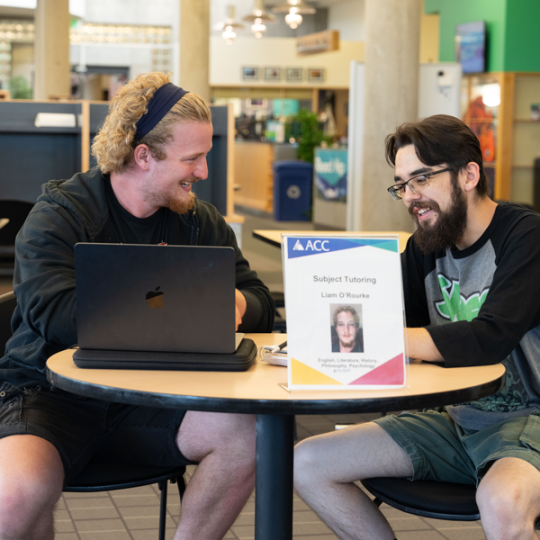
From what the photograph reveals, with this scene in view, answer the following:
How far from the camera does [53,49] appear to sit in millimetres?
11711

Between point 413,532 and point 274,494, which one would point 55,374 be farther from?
point 413,532

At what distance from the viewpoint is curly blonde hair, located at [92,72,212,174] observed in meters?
1.87

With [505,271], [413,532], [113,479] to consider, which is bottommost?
[413,532]

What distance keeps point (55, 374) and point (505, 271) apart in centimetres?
94

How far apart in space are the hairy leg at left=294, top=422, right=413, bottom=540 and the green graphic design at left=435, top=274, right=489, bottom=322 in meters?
0.32

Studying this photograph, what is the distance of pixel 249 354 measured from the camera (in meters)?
1.47

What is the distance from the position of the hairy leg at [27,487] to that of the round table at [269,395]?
20 centimetres

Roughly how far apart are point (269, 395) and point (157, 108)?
90 centimetres

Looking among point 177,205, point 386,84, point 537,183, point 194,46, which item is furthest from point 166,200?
point 537,183

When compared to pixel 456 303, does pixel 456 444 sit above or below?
below

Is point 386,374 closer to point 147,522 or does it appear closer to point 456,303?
point 456,303

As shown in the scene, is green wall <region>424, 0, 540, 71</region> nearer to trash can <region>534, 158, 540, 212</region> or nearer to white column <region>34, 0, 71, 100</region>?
trash can <region>534, 158, 540, 212</region>

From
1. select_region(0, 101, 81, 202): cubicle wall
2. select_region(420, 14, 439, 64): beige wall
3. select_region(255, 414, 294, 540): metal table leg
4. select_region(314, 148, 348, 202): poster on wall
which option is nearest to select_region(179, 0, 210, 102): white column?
select_region(314, 148, 348, 202): poster on wall

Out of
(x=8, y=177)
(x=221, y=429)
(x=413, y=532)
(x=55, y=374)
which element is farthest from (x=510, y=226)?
(x=8, y=177)
